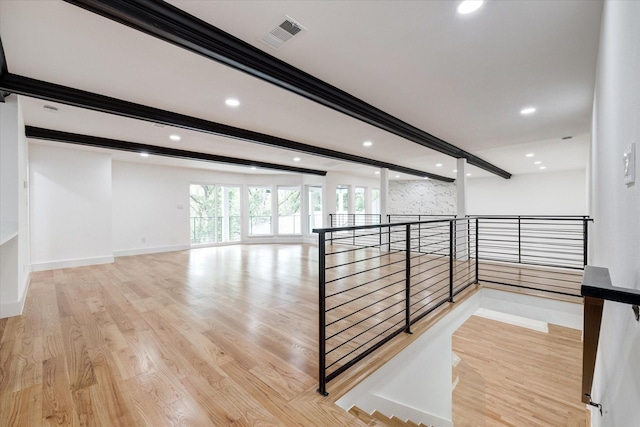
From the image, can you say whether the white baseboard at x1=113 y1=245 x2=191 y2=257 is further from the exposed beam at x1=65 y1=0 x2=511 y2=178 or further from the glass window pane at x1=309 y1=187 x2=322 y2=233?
the exposed beam at x1=65 y1=0 x2=511 y2=178

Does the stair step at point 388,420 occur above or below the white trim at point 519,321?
above

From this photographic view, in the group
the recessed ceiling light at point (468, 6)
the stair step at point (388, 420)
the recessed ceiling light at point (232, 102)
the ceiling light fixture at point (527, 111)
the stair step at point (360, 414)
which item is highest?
the ceiling light fixture at point (527, 111)

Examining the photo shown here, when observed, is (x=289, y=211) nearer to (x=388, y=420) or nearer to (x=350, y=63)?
(x=350, y=63)

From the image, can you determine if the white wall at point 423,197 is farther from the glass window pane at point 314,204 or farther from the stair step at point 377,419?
the stair step at point 377,419

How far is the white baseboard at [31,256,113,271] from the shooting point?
501 centimetres

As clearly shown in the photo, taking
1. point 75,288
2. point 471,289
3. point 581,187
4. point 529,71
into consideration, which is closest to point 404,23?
point 529,71

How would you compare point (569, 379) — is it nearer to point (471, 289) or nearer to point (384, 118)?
point (471, 289)

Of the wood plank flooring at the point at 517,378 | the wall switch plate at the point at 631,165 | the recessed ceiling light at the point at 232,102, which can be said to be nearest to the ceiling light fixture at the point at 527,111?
the wall switch plate at the point at 631,165

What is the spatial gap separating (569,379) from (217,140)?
6708 millimetres

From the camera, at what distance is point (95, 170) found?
5.47m

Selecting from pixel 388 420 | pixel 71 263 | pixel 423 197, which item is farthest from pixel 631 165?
pixel 423 197

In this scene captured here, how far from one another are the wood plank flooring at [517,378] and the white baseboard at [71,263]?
22.5 ft

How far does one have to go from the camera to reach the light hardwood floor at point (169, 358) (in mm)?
1561

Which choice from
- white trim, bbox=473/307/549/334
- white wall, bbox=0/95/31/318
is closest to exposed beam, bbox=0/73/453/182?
white wall, bbox=0/95/31/318
